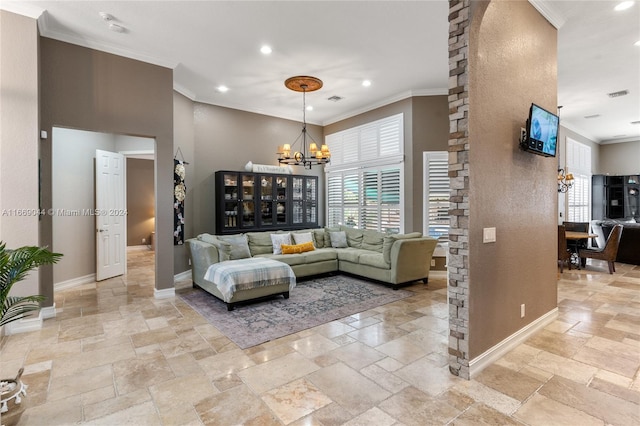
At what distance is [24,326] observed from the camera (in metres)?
3.58

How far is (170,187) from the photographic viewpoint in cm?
484

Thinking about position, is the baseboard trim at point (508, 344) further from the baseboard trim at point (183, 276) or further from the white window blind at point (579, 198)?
the white window blind at point (579, 198)

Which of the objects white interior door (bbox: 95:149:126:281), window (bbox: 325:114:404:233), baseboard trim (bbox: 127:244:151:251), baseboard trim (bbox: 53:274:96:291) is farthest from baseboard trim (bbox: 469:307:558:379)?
baseboard trim (bbox: 127:244:151:251)

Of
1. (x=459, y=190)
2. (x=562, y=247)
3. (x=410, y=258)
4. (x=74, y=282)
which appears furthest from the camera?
(x=562, y=247)

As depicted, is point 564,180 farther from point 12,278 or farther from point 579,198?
point 12,278

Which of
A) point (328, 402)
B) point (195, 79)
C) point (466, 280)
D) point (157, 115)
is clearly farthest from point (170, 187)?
point (466, 280)

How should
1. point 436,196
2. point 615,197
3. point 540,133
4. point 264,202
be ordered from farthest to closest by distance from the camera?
point 615,197, point 264,202, point 436,196, point 540,133

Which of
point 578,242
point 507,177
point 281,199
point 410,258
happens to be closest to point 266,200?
point 281,199

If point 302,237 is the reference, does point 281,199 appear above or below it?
above

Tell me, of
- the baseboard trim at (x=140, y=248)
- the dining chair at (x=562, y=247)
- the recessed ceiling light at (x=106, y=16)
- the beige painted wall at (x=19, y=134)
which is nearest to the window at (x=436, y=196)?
the dining chair at (x=562, y=247)

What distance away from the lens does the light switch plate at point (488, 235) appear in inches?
107

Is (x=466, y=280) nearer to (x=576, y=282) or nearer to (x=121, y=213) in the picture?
(x=576, y=282)

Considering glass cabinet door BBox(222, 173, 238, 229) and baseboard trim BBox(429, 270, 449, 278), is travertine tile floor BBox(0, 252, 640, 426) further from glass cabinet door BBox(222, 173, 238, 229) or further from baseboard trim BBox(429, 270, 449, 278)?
glass cabinet door BBox(222, 173, 238, 229)

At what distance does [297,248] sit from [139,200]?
19.7 feet
